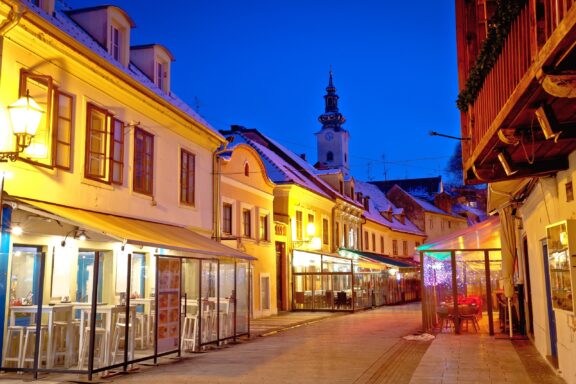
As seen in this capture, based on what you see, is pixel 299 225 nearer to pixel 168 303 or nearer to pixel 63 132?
pixel 168 303

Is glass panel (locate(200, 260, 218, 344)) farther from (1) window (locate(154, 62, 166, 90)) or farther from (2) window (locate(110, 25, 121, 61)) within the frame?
(1) window (locate(154, 62, 166, 90))

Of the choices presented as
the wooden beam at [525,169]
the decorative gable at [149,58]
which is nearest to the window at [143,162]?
the decorative gable at [149,58]

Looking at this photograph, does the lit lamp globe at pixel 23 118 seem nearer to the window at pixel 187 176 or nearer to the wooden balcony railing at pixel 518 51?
the wooden balcony railing at pixel 518 51

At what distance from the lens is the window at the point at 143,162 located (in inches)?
604

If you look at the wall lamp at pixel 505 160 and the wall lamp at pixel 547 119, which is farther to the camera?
the wall lamp at pixel 505 160

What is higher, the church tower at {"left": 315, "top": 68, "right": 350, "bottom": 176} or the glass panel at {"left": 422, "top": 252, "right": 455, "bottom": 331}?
the church tower at {"left": 315, "top": 68, "right": 350, "bottom": 176}

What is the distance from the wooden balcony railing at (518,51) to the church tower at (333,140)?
197 ft

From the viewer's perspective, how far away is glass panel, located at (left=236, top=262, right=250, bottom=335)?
16328 mm

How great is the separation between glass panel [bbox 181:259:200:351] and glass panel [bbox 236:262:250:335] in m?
2.14

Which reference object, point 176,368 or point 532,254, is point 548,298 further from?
point 176,368

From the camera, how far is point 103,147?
1381 cm

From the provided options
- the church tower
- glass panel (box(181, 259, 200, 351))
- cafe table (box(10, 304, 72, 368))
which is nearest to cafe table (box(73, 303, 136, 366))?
cafe table (box(10, 304, 72, 368))

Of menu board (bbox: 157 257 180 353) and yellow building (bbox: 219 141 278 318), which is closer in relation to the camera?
menu board (bbox: 157 257 180 353)

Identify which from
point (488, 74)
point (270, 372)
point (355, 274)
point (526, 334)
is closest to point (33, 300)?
point (270, 372)
